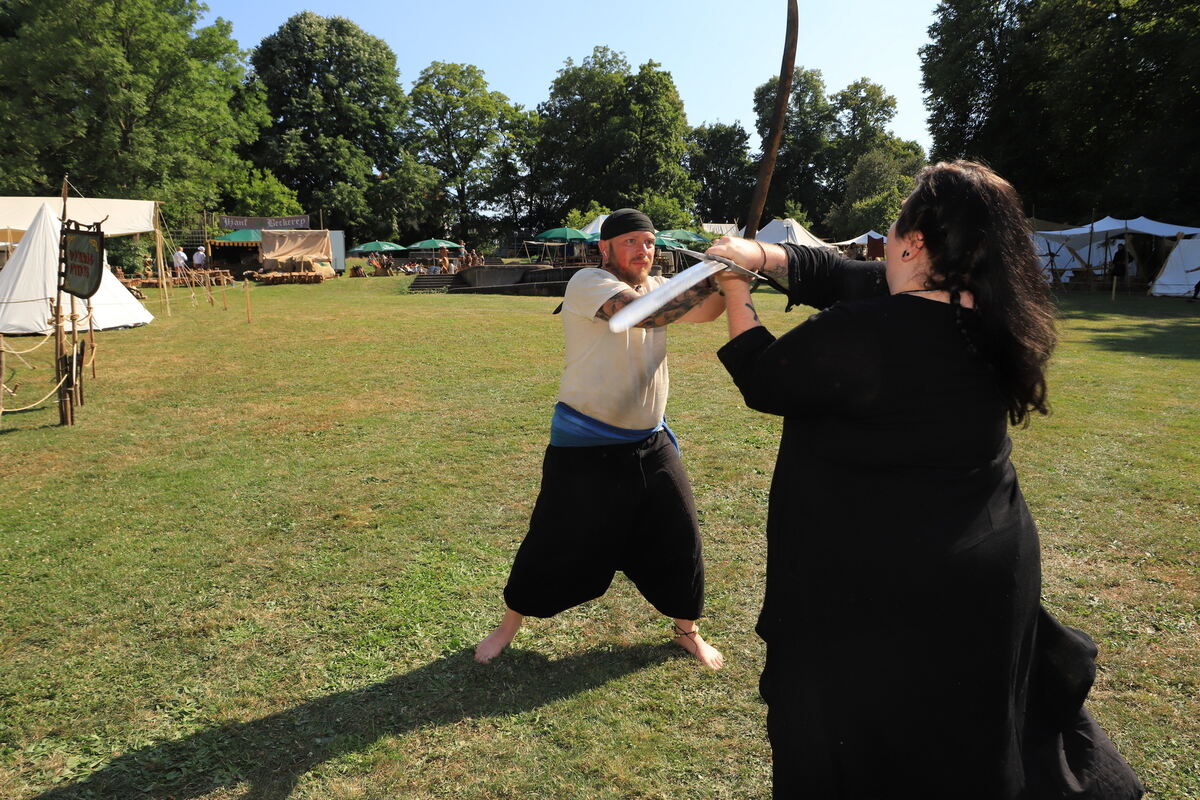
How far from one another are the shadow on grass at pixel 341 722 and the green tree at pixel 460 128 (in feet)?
195

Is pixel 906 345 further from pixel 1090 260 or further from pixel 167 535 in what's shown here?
pixel 1090 260

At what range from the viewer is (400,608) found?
4094mm

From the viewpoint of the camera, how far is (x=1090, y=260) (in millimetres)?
29219

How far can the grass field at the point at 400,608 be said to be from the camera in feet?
9.49

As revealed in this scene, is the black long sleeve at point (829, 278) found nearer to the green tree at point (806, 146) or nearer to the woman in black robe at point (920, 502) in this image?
the woman in black robe at point (920, 502)

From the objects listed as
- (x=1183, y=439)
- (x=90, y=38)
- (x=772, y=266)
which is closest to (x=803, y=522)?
(x=772, y=266)

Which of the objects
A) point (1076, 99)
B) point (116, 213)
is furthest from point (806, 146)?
point (116, 213)

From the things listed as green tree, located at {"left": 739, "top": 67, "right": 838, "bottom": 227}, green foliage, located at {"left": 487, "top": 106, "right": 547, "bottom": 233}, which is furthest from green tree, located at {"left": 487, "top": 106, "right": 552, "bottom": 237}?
green tree, located at {"left": 739, "top": 67, "right": 838, "bottom": 227}

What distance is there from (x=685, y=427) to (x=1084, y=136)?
3658 centimetres

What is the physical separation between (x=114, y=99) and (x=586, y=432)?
112 feet

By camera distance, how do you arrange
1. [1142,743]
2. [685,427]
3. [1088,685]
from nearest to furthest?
1. [1088,685]
2. [1142,743]
3. [685,427]

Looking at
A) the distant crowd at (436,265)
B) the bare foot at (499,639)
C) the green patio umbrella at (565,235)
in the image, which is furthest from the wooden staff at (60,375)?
the green patio umbrella at (565,235)

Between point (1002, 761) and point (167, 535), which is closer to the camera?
point (1002, 761)

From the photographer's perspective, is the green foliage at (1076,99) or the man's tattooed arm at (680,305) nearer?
the man's tattooed arm at (680,305)
